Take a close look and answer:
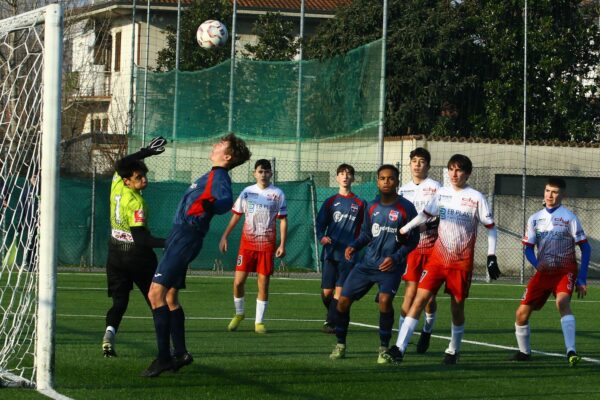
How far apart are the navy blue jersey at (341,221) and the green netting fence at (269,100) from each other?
456 inches

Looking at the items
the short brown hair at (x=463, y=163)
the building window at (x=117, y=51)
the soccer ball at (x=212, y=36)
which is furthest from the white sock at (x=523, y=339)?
the building window at (x=117, y=51)

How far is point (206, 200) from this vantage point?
380 inches

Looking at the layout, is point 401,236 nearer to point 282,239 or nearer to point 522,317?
point 522,317

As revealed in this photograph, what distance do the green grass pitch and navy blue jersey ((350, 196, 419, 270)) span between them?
95 cm

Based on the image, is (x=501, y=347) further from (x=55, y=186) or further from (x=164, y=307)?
(x=55, y=186)

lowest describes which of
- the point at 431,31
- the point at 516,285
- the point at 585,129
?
the point at 516,285

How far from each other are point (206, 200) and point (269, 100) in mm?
18726

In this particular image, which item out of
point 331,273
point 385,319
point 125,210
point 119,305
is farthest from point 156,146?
point 331,273

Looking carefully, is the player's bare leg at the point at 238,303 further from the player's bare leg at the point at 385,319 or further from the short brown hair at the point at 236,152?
the short brown hair at the point at 236,152

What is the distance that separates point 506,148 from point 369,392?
82.1ft

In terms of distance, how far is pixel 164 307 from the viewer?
9.75 metres

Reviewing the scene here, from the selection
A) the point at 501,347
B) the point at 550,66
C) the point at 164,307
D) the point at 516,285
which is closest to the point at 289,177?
the point at 516,285

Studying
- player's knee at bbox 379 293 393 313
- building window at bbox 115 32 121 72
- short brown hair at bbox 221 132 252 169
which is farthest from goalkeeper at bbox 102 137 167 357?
building window at bbox 115 32 121 72

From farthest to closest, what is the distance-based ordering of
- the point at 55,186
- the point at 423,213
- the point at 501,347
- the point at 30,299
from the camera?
1. the point at 501,347
2. the point at 423,213
3. the point at 30,299
4. the point at 55,186
